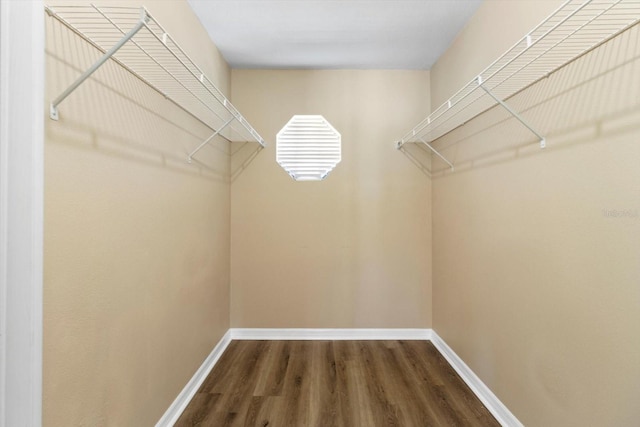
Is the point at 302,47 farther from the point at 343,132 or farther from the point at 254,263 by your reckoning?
the point at 254,263

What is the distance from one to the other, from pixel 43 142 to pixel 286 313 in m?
2.21

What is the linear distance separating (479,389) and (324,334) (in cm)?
125

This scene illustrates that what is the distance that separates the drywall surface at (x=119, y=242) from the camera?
92 cm

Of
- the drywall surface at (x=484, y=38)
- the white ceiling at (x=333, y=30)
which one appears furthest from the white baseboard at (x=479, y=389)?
the white ceiling at (x=333, y=30)

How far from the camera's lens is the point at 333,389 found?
1.93 metres

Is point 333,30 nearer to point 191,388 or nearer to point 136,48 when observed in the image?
point 136,48

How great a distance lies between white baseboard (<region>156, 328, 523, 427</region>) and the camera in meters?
1.65

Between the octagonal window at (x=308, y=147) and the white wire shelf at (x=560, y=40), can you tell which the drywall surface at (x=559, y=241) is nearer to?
the white wire shelf at (x=560, y=40)

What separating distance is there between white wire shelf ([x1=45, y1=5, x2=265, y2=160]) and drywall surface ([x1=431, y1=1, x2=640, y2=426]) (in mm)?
1446

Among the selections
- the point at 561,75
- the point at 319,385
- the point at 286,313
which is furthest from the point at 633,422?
the point at 286,313

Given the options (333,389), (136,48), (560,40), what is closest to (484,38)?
(560,40)

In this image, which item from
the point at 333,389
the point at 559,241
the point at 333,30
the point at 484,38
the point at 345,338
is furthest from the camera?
the point at 345,338

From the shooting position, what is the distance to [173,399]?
1.67 metres

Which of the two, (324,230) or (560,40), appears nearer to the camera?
(560,40)
